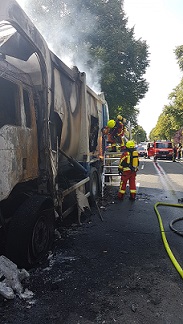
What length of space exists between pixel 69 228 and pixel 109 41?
16.1m

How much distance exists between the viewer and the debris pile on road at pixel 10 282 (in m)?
2.80

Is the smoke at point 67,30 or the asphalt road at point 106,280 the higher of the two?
the smoke at point 67,30

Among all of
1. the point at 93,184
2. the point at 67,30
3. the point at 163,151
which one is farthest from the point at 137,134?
the point at 93,184

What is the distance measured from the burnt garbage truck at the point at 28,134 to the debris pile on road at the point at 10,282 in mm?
237

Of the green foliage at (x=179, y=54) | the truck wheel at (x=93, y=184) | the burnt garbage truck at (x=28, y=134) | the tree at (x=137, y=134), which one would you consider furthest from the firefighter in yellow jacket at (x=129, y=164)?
the tree at (x=137, y=134)

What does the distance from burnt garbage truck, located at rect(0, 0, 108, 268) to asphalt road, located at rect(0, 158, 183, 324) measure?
43 centimetres

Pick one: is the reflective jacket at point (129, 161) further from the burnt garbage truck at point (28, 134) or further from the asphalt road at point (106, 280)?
the burnt garbage truck at point (28, 134)

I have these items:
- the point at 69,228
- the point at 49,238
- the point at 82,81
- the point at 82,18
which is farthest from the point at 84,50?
the point at 49,238

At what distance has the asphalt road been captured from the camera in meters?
2.62

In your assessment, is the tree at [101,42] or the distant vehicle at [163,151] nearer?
the tree at [101,42]

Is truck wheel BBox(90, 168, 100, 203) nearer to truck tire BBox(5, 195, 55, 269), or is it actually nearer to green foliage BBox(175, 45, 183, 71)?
truck tire BBox(5, 195, 55, 269)

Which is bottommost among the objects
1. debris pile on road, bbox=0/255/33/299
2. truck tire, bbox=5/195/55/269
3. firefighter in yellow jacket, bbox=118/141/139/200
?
debris pile on road, bbox=0/255/33/299

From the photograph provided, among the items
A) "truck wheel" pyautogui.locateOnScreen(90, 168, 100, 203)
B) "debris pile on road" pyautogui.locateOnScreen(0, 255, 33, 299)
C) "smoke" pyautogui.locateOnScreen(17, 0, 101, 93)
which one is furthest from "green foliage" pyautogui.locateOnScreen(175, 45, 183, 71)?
"debris pile on road" pyautogui.locateOnScreen(0, 255, 33, 299)

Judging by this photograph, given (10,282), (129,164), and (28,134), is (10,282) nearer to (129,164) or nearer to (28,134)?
(28,134)
